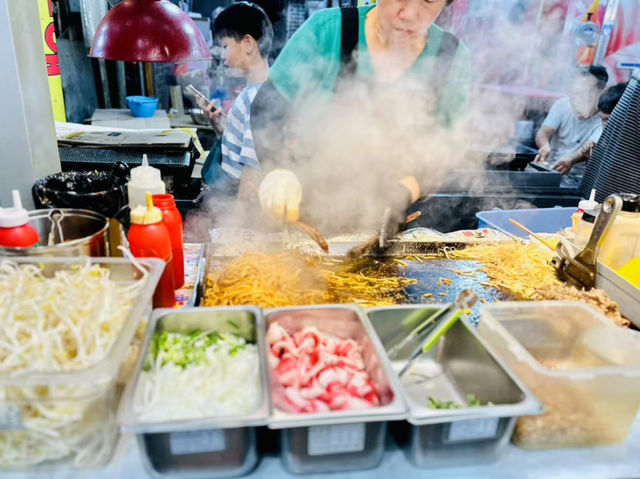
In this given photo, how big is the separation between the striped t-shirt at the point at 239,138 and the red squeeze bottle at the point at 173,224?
2249 millimetres

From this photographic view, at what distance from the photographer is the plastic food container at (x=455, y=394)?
4.51ft

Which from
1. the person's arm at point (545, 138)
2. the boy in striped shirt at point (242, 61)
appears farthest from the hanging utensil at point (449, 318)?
the person's arm at point (545, 138)

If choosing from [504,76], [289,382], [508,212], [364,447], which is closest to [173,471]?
[289,382]

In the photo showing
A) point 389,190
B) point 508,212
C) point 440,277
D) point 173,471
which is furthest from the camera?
point 508,212

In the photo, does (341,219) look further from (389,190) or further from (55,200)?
(55,200)

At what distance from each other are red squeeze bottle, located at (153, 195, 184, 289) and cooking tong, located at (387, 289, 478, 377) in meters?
1.10

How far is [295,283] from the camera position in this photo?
7.93 ft

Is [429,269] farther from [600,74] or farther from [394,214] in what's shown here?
[600,74]

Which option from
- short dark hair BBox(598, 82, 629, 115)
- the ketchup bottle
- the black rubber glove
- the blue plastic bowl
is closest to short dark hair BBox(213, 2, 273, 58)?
the blue plastic bowl

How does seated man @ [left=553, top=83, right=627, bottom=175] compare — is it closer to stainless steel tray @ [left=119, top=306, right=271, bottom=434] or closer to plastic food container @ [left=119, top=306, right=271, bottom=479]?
stainless steel tray @ [left=119, top=306, right=271, bottom=434]

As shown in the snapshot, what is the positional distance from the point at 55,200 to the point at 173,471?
1.36 metres

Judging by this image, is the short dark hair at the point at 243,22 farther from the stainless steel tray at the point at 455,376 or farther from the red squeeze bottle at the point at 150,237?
A: the stainless steel tray at the point at 455,376

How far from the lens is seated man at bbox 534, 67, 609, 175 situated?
6301 millimetres

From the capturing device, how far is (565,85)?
7324 mm
